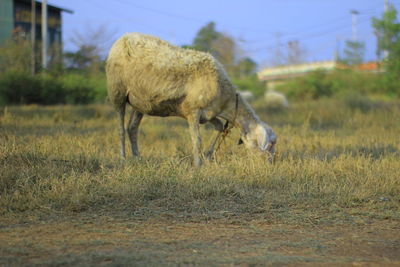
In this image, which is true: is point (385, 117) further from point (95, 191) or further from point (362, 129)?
point (95, 191)

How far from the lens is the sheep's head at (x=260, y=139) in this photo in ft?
27.9

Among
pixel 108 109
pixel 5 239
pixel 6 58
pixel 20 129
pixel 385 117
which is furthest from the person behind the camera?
pixel 6 58

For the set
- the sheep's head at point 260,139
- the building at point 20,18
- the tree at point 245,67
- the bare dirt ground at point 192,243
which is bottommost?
the bare dirt ground at point 192,243

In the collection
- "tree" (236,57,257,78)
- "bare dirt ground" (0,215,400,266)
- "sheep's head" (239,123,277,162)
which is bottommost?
"bare dirt ground" (0,215,400,266)

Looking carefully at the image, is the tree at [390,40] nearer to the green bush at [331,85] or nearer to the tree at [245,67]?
the green bush at [331,85]

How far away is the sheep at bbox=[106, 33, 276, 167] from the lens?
8.23m

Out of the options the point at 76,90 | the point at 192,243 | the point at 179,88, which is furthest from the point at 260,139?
the point at 76,90

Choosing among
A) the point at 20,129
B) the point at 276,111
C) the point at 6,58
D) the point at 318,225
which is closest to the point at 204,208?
the point at 318,225

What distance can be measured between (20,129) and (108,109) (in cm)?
603

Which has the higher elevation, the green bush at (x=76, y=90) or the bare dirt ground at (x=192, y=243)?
the green bush at (x=76, y=90)

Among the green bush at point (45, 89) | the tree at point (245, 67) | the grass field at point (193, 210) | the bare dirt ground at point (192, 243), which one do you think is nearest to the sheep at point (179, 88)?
the grass field at point (193, 210)

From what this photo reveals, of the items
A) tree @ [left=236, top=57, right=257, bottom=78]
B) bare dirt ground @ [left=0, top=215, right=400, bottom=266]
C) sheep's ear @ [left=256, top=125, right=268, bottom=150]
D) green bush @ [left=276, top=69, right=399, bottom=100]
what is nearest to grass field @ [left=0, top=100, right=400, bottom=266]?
bare dirt ground @ [left=0, top=215, right=400, bottom=266]

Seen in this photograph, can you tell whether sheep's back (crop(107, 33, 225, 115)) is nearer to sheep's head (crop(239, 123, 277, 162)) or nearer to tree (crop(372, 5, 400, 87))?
sheep's head (crop(239, 123, 277, 162))

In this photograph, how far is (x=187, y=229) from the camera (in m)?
5.00
